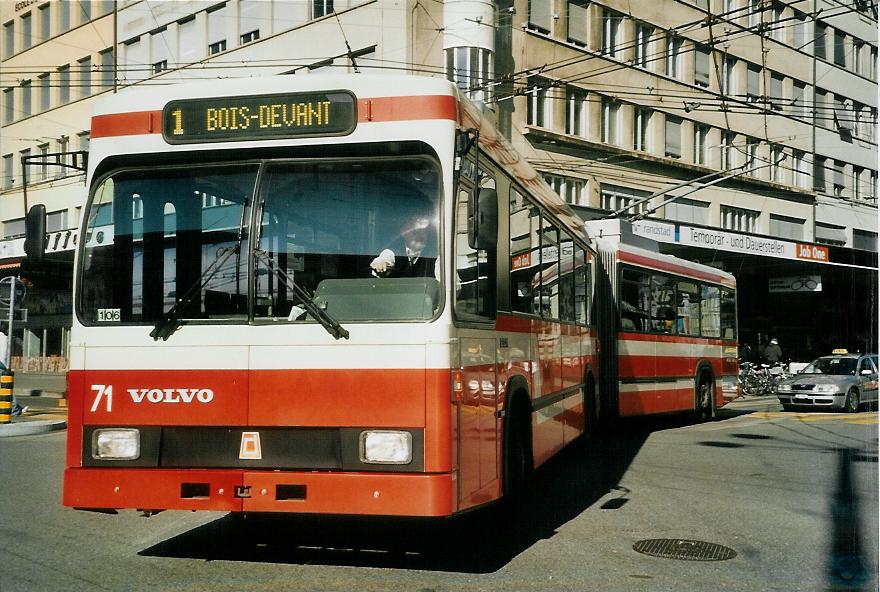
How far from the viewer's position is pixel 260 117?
6.31m

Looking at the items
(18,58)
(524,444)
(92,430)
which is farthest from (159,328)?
(18,58)

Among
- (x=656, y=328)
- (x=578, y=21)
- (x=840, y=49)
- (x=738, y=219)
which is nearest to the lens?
(x=656, y=328)

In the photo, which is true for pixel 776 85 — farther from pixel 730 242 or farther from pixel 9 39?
pixel 9 39

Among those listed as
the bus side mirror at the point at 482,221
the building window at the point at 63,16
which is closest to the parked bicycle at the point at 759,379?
the bus side mirror at the point at 482,221

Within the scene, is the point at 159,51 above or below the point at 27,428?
above

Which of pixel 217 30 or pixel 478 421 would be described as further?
pixel 217 30

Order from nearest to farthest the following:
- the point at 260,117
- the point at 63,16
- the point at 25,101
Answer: the point at 260,117 < the point at 63,16 < the point at 25,101

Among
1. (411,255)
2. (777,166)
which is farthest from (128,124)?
(777,166)

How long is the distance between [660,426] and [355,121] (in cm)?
1317

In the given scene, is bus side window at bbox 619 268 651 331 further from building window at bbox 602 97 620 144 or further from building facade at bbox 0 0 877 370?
building window at bbox 602 97 620 144

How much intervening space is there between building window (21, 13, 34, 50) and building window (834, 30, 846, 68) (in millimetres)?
36472

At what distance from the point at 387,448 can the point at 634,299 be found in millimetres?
10529

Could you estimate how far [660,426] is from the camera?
18.1m

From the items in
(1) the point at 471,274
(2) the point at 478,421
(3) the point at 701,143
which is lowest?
(2) the point at 478,421
